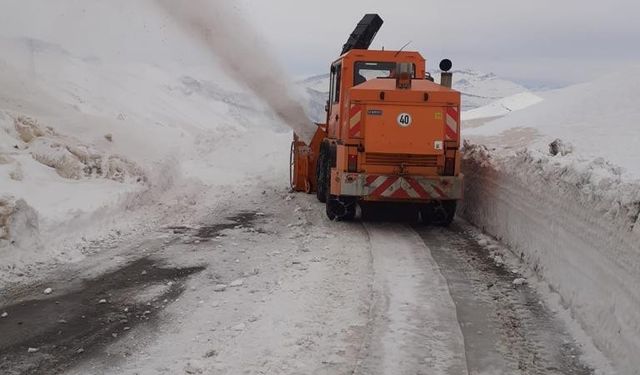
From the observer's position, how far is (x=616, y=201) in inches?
183

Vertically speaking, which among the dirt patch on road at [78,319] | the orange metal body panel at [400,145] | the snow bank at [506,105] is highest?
the snow bank at [506,105]

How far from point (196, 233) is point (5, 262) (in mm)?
2691

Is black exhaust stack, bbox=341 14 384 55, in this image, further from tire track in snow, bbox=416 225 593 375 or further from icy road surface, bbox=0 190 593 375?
tire track in snow, bbox=416 225 593 375

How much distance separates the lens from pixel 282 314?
507 cm

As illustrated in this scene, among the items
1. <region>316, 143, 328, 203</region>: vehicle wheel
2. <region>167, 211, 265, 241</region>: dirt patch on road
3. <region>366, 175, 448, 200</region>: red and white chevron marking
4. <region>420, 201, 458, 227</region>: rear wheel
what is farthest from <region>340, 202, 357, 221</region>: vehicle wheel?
<region>316, 143, 328, 203</region>: vehicle wheel

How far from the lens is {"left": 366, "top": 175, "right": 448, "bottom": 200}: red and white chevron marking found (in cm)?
893

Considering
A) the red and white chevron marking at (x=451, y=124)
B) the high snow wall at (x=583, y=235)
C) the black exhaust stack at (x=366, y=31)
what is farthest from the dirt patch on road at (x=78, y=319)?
the black exhaust stack at (x=366, y=31)

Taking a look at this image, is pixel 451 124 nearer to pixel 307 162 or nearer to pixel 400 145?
pixel 400 145

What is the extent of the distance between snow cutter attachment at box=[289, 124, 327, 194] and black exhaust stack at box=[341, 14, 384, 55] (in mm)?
1858

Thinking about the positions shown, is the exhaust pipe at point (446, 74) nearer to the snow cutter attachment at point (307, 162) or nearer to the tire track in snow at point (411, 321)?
the snow cutter attachment at point (307, 162)

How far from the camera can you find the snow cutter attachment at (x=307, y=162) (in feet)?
41.2

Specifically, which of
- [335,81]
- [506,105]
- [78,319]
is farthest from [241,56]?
[506,105]

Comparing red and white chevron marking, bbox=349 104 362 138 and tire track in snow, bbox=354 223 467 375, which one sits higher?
red and white chevron marking, bbox=349 104 362 138

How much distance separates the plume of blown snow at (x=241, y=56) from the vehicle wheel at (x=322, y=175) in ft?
4.84
